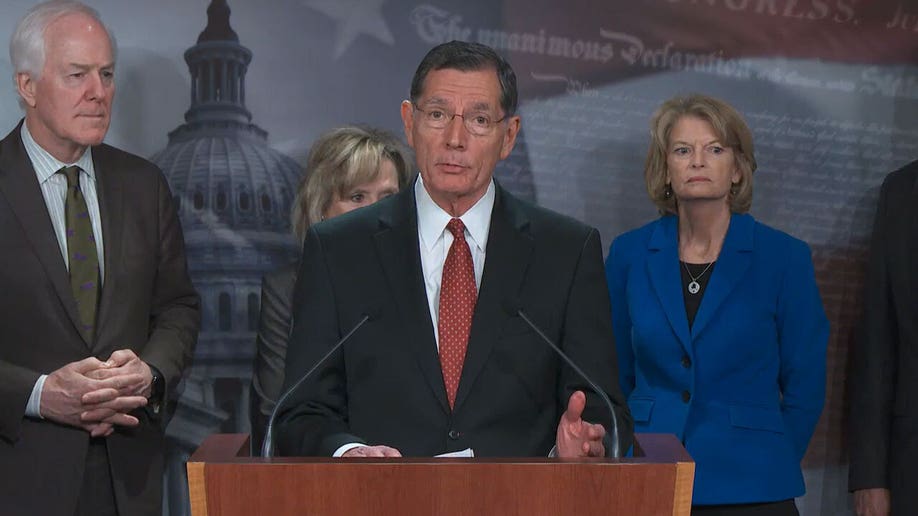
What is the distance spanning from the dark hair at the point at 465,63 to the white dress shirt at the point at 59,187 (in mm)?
1129

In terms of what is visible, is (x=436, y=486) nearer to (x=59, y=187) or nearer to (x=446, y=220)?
(x=446, y=220)

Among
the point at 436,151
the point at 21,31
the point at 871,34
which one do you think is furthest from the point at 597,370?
the point at 871,34

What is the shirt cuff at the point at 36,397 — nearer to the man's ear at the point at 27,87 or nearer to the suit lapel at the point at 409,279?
the man's ear at the point at 27,87

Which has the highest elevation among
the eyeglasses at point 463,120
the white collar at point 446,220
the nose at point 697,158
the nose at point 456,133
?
the nose at point 697,158

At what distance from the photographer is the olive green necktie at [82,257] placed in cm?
327

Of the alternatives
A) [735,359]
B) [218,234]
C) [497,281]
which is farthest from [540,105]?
[497,281]

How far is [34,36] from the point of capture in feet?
11.1

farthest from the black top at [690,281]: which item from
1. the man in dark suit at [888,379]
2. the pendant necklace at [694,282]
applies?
the man in dark suit at [888,379]

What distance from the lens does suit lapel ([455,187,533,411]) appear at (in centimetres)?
244

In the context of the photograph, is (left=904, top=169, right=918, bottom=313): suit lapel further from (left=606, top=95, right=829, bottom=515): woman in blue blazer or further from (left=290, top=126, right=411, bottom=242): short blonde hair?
(left=290, top=126, right=411, bottom=242): short blonde hair

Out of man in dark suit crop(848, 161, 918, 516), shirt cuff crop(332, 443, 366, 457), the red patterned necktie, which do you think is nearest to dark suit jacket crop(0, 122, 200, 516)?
the red patterned necktie

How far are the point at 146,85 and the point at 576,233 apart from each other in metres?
2.08

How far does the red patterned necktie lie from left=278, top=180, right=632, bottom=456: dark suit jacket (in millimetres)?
46

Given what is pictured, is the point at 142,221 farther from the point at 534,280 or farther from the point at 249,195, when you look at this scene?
the point at 534,280
